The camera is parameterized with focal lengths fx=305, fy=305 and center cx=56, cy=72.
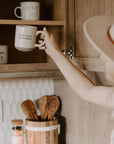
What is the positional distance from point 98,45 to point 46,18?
2.36ft

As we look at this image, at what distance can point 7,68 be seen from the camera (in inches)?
50.8

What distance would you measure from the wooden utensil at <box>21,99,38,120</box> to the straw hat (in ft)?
2.47

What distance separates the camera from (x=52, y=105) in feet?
5.56

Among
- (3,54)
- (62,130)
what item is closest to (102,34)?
(3,54)

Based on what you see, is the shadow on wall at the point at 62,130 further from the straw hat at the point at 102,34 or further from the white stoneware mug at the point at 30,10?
the straw hat at the point at 102,34

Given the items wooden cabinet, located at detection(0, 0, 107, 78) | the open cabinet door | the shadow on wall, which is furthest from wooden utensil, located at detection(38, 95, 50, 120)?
the open cabinet door

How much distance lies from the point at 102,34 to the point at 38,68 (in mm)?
413

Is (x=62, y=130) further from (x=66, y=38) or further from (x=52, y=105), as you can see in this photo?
(x=66, y=38)

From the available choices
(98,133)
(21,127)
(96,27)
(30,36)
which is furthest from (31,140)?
(96,27)

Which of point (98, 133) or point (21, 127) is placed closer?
point (98, 133)

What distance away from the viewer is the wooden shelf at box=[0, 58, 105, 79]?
1.25 metres

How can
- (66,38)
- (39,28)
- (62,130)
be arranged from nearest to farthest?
(66,38) < (39,28) < (62,130)

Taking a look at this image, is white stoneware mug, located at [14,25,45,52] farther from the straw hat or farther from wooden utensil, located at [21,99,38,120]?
wooden utensil, located at [21,99,38,120]

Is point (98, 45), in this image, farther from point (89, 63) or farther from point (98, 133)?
point (98, 133)
